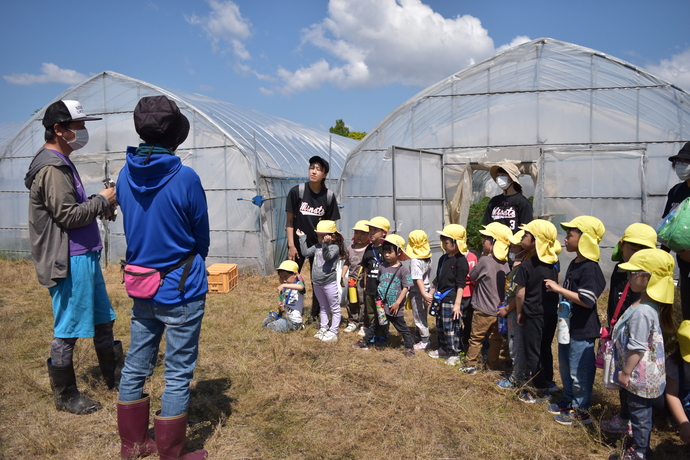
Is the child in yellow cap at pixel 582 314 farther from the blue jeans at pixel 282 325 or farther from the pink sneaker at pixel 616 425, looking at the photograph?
the blue jeans at pixel 282 325

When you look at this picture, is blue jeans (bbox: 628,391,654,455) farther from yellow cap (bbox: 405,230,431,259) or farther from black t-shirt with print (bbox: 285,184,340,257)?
black t-shirt with print (bbox: 285,184,340,257)

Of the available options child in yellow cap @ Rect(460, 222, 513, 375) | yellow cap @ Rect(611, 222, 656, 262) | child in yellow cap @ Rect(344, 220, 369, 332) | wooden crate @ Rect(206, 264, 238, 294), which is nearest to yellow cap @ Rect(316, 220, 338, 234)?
child in yellow cap @ Rect(344, 220, 369, 332)

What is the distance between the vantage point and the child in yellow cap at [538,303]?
3775mm

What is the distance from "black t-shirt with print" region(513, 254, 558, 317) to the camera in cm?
378

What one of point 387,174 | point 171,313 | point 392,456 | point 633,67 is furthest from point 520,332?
point 633,67

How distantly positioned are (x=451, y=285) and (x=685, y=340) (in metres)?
2.12

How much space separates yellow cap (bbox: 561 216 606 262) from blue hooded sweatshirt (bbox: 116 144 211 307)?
8.74ft

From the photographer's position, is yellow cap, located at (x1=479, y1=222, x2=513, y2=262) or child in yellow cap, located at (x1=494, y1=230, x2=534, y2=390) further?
yellow cap, located at (x1=479, y1=222, x2=513, y2=262)

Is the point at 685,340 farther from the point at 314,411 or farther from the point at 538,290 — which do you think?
the point at 314,411

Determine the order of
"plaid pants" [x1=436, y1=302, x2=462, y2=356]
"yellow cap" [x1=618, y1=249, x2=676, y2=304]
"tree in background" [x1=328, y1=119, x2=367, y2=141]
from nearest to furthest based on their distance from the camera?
"yellow cap" [x1=618, y1=249, x2=676, y2=304] < "plaid pants" [x1=436, y1=302, x2=462, y2=356] < "tree in background" [x1=328, y1=119, x2=367, y2=141]

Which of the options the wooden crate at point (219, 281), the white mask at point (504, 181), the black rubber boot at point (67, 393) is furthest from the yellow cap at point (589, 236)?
the wooden crate at point (219, 281)

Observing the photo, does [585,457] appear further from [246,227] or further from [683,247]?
[246,227]

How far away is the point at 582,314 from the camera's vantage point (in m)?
3.41

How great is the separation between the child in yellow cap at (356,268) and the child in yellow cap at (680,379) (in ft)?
10.1
